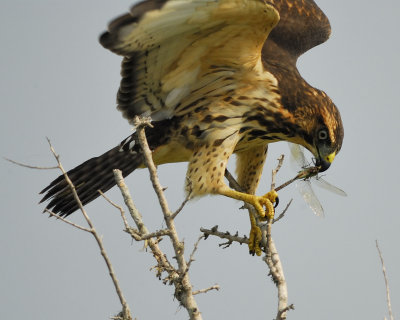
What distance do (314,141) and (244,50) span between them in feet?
3.37

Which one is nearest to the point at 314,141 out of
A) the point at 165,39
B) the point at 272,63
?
the point at 272,63

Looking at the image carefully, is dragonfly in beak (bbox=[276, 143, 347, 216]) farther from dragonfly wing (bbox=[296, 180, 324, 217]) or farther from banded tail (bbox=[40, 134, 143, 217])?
banded tail (bbox=[40, 134, 143, 217])

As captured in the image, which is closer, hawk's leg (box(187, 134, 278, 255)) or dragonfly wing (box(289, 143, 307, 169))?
hawk's leg (box(187, 134, 278, 255))

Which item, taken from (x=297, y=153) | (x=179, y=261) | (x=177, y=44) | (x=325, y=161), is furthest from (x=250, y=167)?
(x=179, y=261)

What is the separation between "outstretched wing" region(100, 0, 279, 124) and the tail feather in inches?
15.4

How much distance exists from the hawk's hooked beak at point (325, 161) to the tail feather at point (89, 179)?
156cm

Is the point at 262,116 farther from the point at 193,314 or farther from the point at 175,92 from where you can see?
the point at 193,314

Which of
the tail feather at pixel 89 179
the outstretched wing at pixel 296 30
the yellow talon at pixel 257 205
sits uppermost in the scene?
the outstretched wing at pixel 296 30

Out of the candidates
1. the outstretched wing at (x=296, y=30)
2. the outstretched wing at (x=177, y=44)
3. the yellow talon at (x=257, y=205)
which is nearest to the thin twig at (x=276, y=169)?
the yellow talon at (x=257, y=205)

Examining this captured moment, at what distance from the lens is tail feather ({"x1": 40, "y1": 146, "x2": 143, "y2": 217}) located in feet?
18.9

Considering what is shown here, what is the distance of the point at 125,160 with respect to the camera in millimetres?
5906

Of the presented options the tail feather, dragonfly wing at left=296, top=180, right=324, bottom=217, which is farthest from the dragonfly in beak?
the tail feather

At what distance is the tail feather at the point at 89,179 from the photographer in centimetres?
575

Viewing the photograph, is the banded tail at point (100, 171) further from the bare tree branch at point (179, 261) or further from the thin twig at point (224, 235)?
the bare tree branch at point (179, 261)
